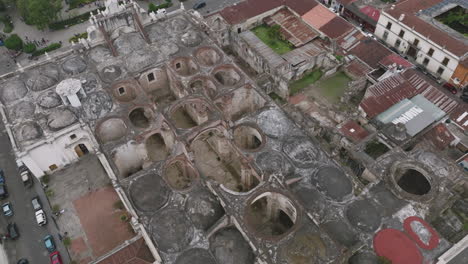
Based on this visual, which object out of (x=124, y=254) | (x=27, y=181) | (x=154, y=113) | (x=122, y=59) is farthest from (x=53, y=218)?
(x=122, y=59)

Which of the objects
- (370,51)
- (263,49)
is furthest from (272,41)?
(370,51)

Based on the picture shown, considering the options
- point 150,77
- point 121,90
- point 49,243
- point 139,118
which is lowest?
point 49,243

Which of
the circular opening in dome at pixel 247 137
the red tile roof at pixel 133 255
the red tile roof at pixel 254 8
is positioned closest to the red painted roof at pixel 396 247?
the circular opening in dome at pixel 247 137

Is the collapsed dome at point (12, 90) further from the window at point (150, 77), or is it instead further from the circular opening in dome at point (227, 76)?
the circular opening in dome at point (227, 76)

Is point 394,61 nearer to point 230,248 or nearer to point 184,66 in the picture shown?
point 184,66

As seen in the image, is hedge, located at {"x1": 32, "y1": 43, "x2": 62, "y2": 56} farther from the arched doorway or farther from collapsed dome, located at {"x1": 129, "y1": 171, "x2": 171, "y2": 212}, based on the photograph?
collapsed dome, located at {"x1": 129, "y1": 171, "x2": 171, "y2": 212}
